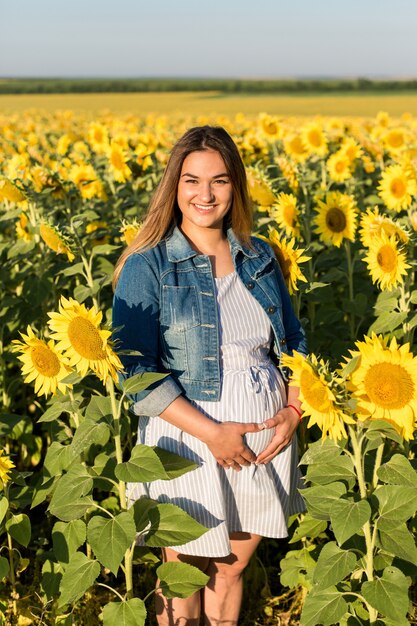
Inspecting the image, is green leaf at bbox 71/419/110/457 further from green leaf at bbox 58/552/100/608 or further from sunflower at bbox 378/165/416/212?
sunflower at bbox 378/165/416/212

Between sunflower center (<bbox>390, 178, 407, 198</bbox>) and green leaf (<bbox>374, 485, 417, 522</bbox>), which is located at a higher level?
sunflower center (<bbox>390, 178, 407, 198</bbox>)

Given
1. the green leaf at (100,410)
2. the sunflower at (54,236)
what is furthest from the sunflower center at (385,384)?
the sunflower at (54,236)

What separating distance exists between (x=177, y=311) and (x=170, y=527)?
647mm

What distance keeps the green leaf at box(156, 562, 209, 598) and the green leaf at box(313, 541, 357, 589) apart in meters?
0.36

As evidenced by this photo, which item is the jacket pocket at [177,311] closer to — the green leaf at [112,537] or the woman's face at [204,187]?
the woman's face at [204,187]

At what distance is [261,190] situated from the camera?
3.84m

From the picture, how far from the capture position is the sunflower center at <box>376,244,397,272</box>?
2916 mm

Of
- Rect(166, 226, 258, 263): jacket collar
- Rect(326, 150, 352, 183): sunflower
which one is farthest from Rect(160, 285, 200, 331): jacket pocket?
Rect(326, 150, 352, 183): sunflower

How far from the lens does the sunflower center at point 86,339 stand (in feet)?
6.90

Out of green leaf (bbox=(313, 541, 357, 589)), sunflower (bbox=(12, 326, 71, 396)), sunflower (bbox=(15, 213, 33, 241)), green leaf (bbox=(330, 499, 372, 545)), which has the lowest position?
green leaf (bbox=(313, 541, 357, 589))

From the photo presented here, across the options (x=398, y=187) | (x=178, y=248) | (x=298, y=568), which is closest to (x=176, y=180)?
(x=178, y=248)

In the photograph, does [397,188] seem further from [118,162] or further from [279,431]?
[279,431]

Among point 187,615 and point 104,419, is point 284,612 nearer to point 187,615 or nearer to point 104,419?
point 187,615

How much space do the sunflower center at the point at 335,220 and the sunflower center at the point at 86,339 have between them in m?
2.26
